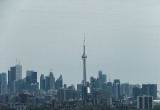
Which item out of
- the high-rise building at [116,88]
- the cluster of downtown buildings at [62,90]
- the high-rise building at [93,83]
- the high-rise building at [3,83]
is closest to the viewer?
the cluster of downtown buildings at [62,90]

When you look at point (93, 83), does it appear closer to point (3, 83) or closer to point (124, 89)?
point (124, 89)

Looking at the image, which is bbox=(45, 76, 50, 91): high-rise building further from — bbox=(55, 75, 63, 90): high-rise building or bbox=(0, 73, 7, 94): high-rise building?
bbox=(0, 73, 7, 94): high-rise building

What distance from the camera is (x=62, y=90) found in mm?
109875

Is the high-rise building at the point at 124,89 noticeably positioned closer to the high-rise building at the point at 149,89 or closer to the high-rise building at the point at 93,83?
the high-rise building at the point at 93,83

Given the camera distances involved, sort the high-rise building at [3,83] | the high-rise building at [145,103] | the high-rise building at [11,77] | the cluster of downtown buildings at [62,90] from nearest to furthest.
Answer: the high-rise building at [145,103] → the cluster of downtown buildings at [62,90] → the high-rise building at [3,83] → the high-rise building at [11,77]

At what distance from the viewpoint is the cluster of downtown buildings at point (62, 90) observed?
9962cm

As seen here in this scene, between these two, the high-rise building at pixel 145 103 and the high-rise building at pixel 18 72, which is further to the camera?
the high-rise building at pixel 18 72

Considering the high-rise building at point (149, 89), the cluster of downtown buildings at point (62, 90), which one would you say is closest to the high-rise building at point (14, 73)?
the cluster of downtown buildings at point (62, 90)

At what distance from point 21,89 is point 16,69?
16.8 m

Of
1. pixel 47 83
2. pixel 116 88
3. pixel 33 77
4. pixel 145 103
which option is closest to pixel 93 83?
pixel 116 88

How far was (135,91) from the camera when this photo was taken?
111 metres

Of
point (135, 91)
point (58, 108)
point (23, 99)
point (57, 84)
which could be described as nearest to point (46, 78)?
point (57, 84)

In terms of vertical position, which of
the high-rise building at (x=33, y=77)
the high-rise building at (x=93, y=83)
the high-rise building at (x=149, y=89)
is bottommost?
the high-rise building at (x=149, y=89)

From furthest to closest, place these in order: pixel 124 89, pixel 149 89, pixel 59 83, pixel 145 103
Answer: pixel 59 83, pixel 124 89, pixel 149 89, pixel 145 103
